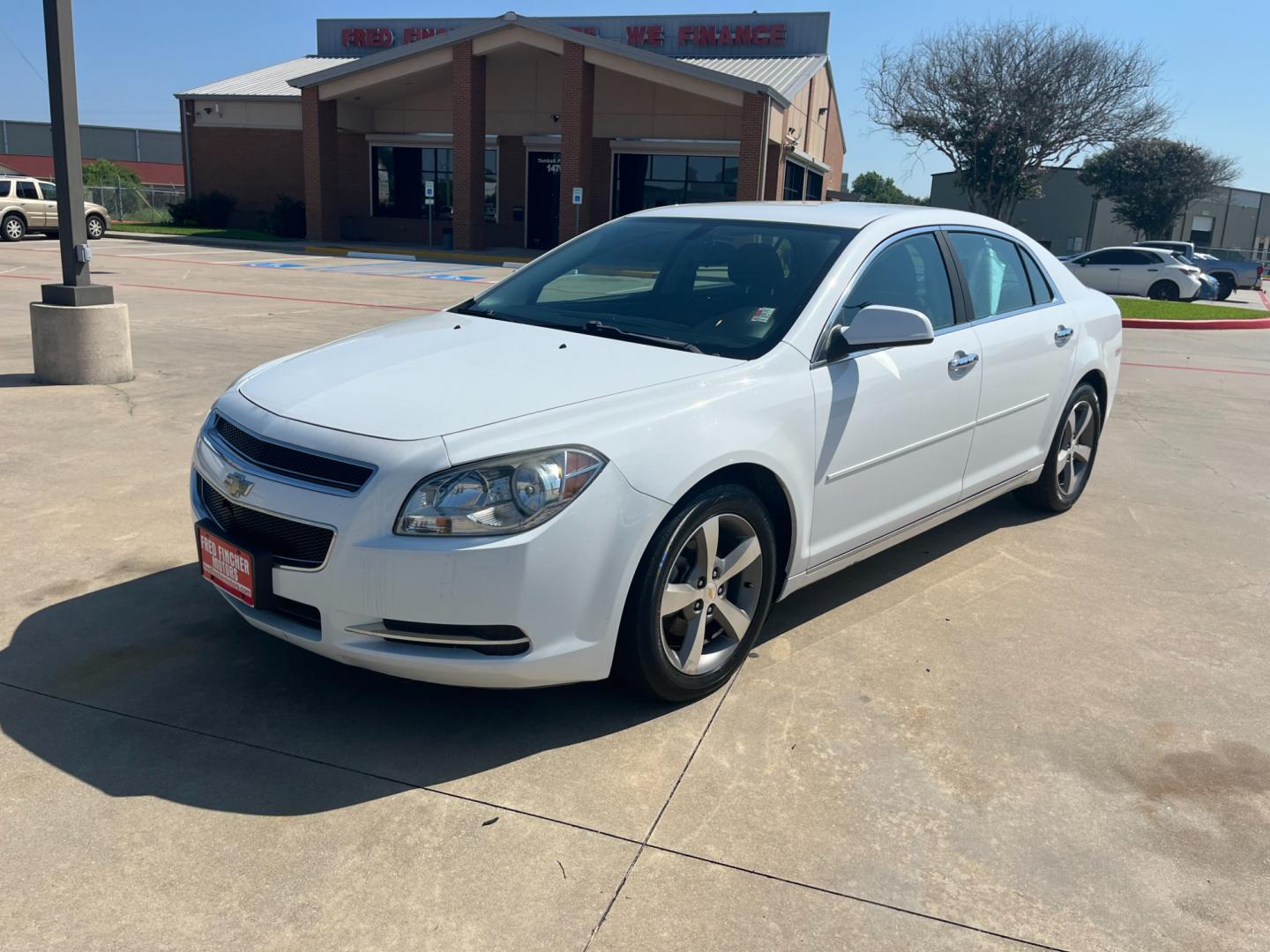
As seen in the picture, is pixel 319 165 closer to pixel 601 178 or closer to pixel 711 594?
pixel 601 178

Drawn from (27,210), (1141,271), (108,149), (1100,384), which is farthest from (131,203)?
(1100,384)

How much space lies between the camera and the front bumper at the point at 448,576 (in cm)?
296

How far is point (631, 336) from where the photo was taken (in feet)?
12.9

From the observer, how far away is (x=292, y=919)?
98.5 inches

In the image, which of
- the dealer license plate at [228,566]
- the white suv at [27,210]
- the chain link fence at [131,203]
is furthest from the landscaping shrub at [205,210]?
the dealer license plate at [228,566]

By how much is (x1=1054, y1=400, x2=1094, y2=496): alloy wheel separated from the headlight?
12.0 feet

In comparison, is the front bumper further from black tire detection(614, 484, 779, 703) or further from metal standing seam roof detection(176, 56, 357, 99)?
metal standing seam roof detection(176, 56, 357, 99)

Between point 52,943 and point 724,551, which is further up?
point 724,551

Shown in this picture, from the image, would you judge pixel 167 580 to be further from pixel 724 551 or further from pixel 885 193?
pixel 885 193

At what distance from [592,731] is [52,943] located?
5.19ft

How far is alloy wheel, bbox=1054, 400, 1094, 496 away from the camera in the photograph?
18.9ft

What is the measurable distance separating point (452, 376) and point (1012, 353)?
109 inches

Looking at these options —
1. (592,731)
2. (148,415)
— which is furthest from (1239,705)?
(148,415)

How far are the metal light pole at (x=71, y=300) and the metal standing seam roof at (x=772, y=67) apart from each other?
24774 millimetres
